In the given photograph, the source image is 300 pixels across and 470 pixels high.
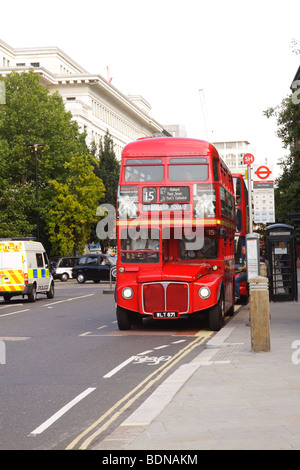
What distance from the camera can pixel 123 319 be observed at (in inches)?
707

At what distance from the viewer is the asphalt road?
24.8 feet

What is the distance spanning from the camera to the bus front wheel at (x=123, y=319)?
17812 millimetres

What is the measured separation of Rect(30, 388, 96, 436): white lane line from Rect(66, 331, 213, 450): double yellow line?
1.41 ft

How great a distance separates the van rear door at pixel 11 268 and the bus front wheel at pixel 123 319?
13.3m

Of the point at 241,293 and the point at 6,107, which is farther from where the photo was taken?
the point at 6,107

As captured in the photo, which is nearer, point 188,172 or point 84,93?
point 188,172

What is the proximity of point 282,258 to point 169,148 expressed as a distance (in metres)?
9.25

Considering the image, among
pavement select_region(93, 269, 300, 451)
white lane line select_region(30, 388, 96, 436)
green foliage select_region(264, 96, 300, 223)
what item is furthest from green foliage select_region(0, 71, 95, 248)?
white lane line select_region(30, 388, 96, 436)

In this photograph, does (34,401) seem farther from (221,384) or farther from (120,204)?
(120,204)

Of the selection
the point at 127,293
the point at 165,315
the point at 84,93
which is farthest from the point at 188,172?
the point at 84,93

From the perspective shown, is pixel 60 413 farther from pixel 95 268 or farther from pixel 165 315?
pixel 95 268

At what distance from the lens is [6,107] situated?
199ft
